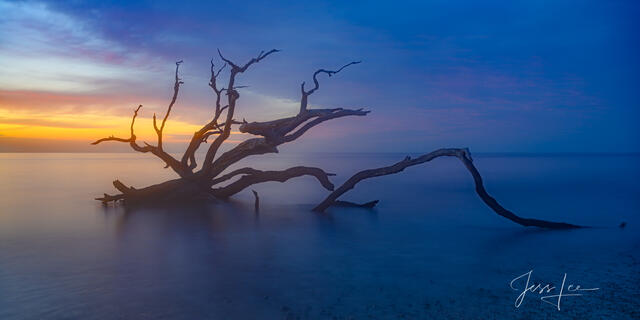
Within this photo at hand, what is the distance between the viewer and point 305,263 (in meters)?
7.43

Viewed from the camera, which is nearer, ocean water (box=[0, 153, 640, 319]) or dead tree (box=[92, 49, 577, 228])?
ocean water (box=[0, 153, 640, 319])

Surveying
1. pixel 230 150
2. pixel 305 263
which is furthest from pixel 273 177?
pixel 305 263

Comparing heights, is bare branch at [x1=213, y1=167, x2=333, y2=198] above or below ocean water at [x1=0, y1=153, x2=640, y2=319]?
above

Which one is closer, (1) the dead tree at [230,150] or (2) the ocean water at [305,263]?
(2) the ocean water at [305,263]

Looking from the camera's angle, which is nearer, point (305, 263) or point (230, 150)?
point (305, 263)

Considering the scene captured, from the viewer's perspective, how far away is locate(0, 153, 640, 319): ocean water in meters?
5.21

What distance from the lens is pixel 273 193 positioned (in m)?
19.7

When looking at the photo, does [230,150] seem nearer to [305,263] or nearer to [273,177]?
[273,177]

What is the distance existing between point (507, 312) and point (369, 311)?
1650 millimetres

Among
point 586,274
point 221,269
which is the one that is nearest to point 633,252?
point 586,274

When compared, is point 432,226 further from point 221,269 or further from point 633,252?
point 221,269

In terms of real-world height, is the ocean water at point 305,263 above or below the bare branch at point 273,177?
below

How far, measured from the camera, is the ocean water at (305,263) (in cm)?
521

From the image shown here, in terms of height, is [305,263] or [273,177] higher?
[273,177]
